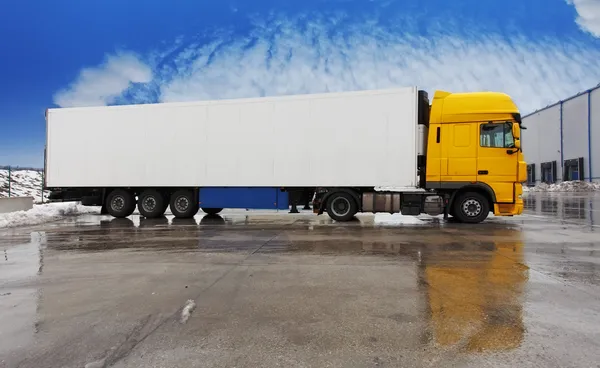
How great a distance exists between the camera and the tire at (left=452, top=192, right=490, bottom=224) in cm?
1130

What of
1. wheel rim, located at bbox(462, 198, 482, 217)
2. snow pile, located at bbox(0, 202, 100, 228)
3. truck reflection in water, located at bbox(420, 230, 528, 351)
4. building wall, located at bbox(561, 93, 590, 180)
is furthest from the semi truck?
building wall, located at bbox(561, 93, 590, 180)

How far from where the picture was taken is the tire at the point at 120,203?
14.0 meters

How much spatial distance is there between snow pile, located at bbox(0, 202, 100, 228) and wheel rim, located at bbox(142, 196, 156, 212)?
11.0 ft

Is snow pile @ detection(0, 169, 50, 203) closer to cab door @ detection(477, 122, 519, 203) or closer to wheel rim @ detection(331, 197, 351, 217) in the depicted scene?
wheel rim @ detection(331, 197, 351, 217)

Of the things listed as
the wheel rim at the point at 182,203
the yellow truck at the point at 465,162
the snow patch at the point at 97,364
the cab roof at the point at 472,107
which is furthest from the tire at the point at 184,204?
the snow patch at the point at 97,364

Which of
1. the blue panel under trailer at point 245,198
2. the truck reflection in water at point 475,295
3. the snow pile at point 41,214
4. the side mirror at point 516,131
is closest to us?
the truck reflection in water at point 475,295

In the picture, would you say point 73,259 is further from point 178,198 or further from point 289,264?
point 178,198

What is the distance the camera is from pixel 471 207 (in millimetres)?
11438

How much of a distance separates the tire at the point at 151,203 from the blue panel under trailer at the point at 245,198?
1.62 meters

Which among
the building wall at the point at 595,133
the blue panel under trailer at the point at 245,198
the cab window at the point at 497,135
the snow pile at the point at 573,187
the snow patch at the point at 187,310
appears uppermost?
the building wall at the point at 595,133

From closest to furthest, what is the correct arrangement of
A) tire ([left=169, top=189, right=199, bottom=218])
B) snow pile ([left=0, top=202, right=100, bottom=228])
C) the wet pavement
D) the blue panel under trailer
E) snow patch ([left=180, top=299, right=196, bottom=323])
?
the wet pavement
snow patch ([left=180, top=299, right=196, bottom=323])
snow pile ([left=0, top=202, right=100, bottom=228])
the blue panel under trailer
tire ([left=169, top=189, right=199, bottom=218])

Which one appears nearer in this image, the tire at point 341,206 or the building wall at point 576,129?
the tire at point 341,206

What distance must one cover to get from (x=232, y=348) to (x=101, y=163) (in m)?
12.8

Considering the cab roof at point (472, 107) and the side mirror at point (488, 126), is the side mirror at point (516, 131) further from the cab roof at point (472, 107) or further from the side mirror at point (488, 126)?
the side mirror at point (488, 126)
